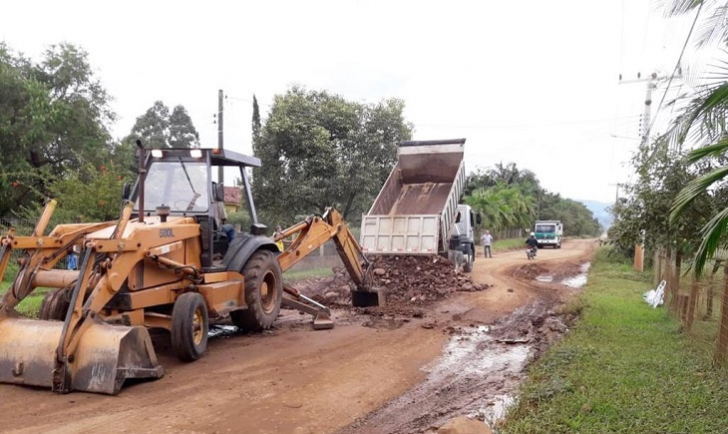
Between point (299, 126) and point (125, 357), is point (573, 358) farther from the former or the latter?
point (299, 126)

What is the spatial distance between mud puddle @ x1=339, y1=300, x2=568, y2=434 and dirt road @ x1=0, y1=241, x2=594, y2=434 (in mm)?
194

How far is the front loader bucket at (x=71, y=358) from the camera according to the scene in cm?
563

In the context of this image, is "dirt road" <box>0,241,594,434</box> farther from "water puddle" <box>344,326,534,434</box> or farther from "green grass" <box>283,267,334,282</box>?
"green grass" <box>283,267,334,282</box>

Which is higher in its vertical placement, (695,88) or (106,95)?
(106,95)

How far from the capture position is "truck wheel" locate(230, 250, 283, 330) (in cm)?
848

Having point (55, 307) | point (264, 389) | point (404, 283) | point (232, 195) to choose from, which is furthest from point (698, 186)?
point (232, 195)

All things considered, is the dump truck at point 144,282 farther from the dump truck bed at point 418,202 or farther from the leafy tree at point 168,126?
the leafy tree at point 168,126

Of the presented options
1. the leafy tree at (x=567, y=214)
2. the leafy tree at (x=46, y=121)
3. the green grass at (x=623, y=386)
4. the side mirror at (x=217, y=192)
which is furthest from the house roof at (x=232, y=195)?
the leafy tree at (x=567, y=214)

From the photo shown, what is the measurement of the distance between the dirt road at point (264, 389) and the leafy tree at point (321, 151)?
1047 cm

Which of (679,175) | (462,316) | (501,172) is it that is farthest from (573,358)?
(501,172)

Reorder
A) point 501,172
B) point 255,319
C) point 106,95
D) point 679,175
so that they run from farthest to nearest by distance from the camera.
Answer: point 501,172 → point 106,95 → point 679,175 → point 255,319

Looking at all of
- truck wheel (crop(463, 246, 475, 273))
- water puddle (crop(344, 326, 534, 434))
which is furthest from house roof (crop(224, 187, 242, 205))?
water puddle (crop(344, 326, 534, 434))

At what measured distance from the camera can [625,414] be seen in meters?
5.15

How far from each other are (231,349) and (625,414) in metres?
4.85
